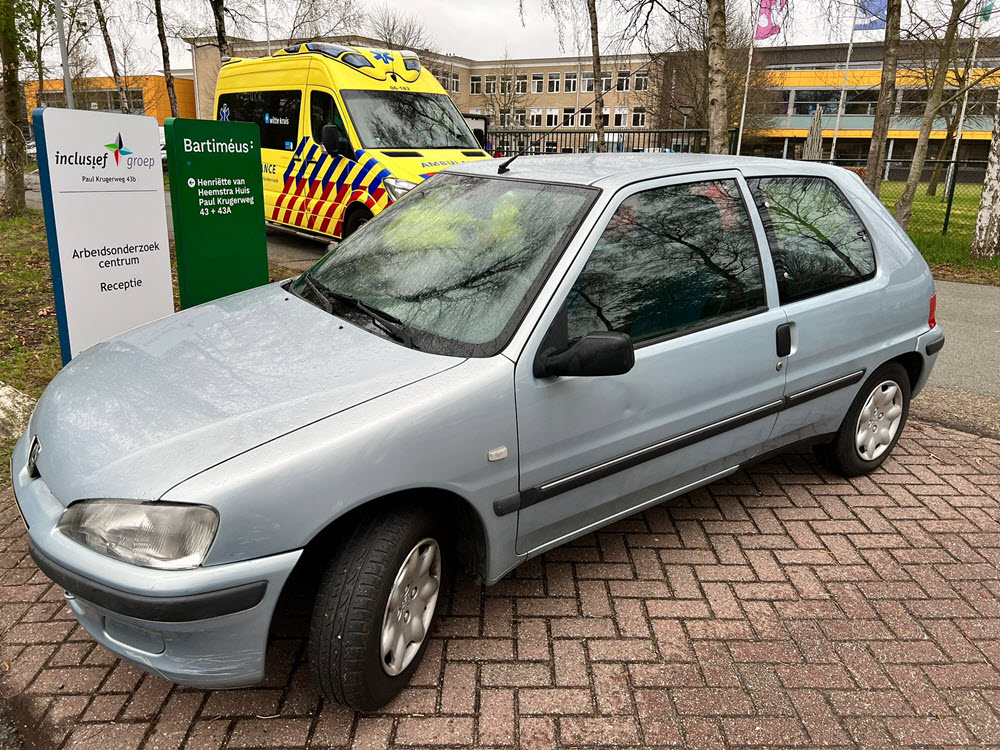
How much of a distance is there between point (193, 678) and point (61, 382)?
131 cm

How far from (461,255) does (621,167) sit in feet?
2.80

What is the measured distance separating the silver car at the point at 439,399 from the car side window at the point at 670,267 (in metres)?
0.01

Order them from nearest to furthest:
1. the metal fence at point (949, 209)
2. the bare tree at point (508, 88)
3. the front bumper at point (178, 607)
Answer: the front bumper at point (178, 607), the metal fence at point (949, 209), the bare tree at point (508, 88)

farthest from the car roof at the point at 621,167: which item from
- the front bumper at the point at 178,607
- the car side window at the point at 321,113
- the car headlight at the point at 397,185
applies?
the car side window at the point at 321,113

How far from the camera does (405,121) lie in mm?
9430

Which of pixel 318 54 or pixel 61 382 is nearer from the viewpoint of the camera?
pixel 61 382

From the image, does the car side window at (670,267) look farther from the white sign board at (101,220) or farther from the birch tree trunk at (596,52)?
the birch tree trunk at (596,52)

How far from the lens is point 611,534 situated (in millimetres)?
3656

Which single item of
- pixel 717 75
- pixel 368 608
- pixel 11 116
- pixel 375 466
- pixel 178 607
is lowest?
pixel 368 608

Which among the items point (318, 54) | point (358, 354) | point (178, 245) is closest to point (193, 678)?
point (358, 354)

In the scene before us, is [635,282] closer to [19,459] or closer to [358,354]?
[358,354]

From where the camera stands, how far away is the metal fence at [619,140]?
13984 millimetres

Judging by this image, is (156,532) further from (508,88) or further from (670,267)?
(508,88)

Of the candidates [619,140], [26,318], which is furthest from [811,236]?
[619,140]
